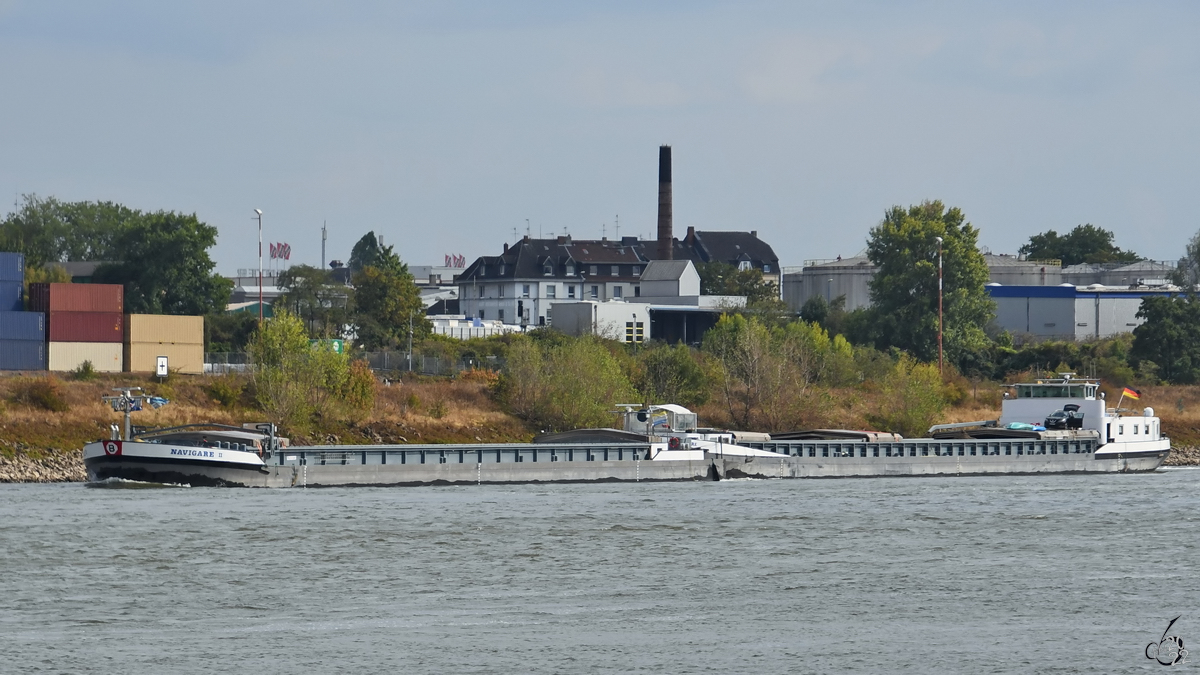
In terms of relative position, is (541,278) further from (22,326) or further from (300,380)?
(300,380)

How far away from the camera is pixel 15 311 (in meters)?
84.9

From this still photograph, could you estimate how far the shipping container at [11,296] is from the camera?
85.5 metres

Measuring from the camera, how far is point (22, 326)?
277 feet

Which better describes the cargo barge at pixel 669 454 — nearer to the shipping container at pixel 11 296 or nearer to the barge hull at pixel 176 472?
the barge hull at pixel 176 472

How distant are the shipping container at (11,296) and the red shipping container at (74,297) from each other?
70 centimetres

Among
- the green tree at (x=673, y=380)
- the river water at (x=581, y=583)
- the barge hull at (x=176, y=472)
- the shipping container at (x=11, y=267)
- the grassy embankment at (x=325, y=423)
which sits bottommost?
the river water at (x=581, y=583)

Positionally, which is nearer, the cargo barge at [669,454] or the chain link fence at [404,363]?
the cargo barge at [669,454]

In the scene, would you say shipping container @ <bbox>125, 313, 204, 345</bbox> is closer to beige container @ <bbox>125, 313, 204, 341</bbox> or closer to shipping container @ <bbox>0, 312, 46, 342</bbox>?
beige container @ <bbox>125, 313, 204, 341</bbox>

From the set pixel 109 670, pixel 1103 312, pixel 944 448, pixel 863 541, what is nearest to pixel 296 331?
pixel 944 448

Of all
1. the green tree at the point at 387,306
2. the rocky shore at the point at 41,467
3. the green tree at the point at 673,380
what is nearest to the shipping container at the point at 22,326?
the rocky shore at the point at 41,467

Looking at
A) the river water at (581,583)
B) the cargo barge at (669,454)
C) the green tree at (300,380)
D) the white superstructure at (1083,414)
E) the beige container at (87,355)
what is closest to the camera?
the river water at (581,583)

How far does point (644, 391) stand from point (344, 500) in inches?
1547

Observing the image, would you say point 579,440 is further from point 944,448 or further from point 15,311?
point 15,311

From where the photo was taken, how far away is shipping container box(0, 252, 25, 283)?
86062 millimetres
